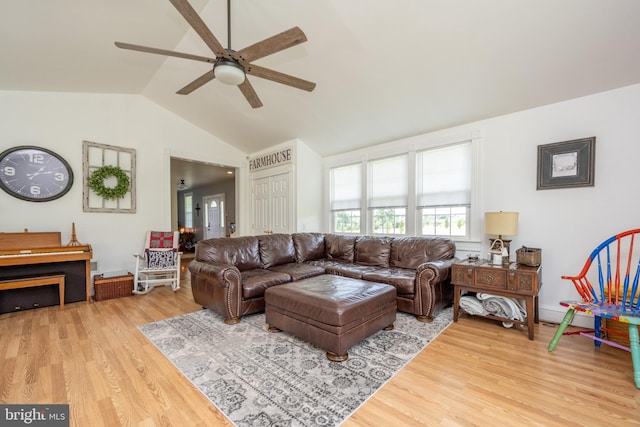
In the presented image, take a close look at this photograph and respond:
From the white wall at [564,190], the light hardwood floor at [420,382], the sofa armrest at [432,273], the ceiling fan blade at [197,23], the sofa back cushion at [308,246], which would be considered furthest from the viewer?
the sofa back cushion at [308,246]

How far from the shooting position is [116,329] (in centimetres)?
279

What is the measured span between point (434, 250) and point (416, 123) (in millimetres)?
1782

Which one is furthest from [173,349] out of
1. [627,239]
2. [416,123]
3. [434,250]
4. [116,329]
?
[627,239]

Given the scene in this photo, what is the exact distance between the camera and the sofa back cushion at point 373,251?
12.8 ft

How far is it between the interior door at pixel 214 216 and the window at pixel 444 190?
671 centimetres

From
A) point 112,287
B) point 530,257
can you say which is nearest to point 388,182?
point 530,257

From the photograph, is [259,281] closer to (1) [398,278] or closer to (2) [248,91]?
(1) [398,278]

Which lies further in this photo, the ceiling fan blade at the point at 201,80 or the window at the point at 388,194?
the window at the point at 388,194

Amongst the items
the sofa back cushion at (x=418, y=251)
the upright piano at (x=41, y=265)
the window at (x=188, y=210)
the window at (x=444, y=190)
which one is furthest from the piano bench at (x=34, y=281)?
the window at (x=188, y=210)

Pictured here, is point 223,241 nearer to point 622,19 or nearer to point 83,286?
point 83,286

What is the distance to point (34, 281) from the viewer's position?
3217 millimetres

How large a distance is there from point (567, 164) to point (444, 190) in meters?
1.32

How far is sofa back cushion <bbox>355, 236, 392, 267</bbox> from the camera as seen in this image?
390 cm

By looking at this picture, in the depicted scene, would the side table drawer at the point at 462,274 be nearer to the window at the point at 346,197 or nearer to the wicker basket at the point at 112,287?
the window at the point at 346,197
